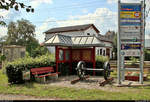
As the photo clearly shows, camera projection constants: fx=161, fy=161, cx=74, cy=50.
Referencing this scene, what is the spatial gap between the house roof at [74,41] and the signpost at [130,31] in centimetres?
255

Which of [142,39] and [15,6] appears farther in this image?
[142,39]

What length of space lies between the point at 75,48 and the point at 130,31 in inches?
203

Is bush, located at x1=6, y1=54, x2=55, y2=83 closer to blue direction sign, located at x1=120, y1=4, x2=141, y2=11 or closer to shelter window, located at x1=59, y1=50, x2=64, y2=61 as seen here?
shelter window, located at x1=59, y1=50, x2=64, y2=61

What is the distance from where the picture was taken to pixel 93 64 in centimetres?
1189

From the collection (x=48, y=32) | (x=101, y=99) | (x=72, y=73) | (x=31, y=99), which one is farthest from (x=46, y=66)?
(x=48, y=32)

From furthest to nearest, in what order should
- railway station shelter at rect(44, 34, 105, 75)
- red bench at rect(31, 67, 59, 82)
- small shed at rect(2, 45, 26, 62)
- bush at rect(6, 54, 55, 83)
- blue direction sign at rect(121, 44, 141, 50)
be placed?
small shed at rect(2, 45, 26, 62), railway station shelter at rect(44, 34, 105, 75), red bench at rect(31, 67, 59, 82), blue direction sign at rect(121, 44, 141, 50), bush at rect(6, 54, 55, 83)

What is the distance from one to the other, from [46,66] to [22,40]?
32.7 metres

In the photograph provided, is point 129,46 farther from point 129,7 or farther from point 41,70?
point 41,70

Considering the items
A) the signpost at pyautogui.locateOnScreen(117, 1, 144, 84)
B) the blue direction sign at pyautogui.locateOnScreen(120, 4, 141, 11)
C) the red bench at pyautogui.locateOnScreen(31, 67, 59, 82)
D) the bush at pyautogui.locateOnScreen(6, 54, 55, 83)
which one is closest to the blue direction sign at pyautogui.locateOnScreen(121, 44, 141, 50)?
the signpost at pyautogui.locateOnScreen(117, 1, 144, 84)

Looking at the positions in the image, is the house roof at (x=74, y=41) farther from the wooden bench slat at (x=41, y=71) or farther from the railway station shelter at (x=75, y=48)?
the wooden bench slat at (x=41, y=71)

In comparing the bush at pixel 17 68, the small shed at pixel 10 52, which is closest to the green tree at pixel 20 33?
the small shed at pixel 10 52

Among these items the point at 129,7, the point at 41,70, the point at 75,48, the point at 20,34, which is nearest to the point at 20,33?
the point at 20,34

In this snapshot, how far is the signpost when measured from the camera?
852 centimetres

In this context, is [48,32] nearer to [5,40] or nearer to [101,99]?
[5,40]
